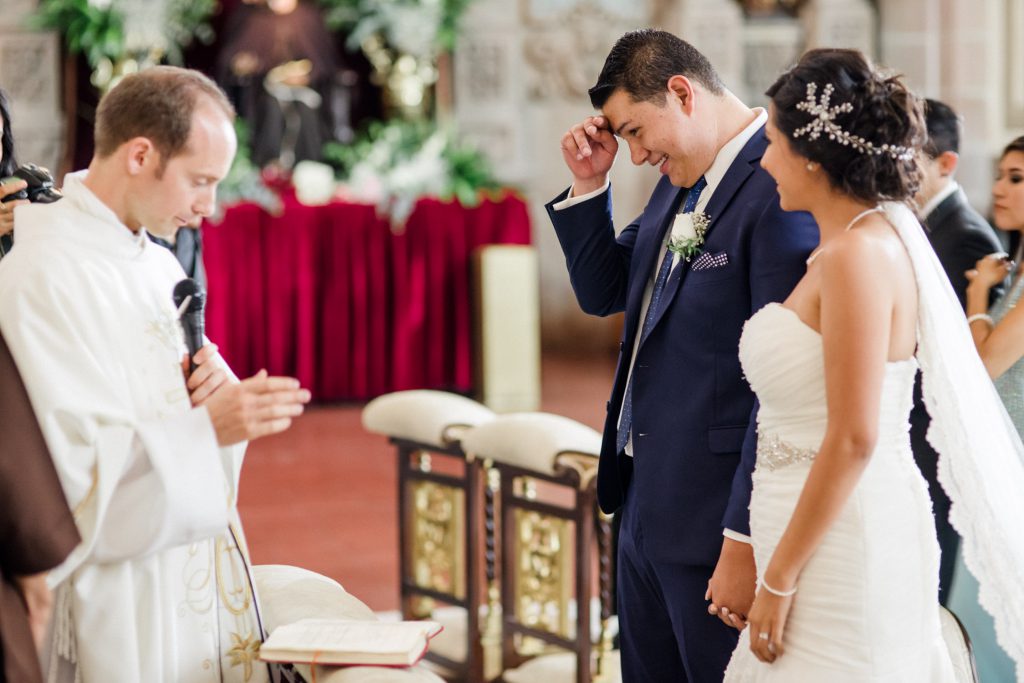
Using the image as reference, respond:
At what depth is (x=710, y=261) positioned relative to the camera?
7.56 ft

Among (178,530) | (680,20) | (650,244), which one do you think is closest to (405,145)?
(680,20)

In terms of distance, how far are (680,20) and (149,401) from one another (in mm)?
8988

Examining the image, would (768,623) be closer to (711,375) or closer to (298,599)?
(711,375)

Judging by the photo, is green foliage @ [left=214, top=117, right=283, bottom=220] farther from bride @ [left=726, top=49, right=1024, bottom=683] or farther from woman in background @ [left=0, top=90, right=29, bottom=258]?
bride @ [left=726, top=49, right=1024, bottom=683]

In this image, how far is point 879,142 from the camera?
204 centimetres

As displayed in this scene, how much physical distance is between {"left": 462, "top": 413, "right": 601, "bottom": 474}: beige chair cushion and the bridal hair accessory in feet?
5.27

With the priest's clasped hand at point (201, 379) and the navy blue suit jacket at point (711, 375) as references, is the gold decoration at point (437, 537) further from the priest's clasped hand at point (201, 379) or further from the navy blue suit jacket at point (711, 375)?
the priest's clasped hand at point (201, 379)

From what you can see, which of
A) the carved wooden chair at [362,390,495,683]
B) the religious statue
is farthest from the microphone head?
the religious statue

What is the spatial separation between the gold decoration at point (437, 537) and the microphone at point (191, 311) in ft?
6.36

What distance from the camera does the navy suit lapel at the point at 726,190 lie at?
91.9 inches

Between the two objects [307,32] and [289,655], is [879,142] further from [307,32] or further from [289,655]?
[307,32]

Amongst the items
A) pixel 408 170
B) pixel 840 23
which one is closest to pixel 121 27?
pixel 408 170

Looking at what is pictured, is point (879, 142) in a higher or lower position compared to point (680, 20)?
lower

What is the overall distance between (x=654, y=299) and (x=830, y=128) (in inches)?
22.1
